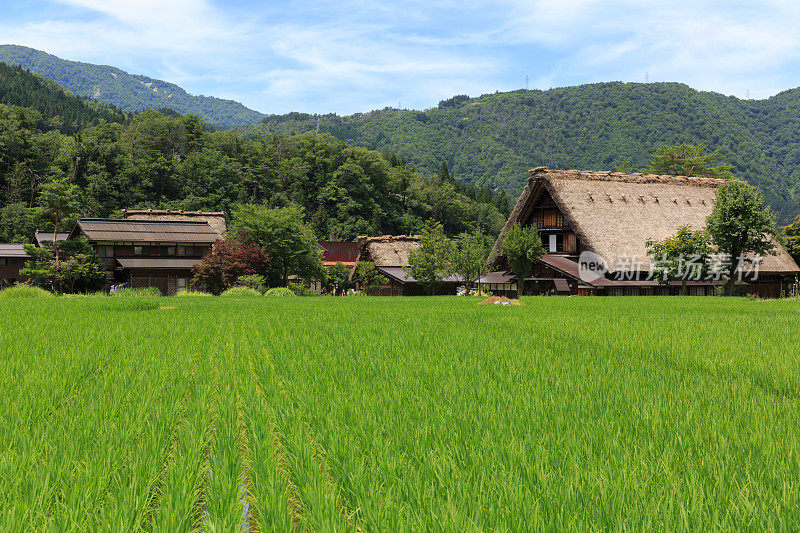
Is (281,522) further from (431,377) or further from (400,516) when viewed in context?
(431,377)

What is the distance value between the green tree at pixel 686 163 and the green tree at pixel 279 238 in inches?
1476

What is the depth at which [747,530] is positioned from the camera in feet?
5.28

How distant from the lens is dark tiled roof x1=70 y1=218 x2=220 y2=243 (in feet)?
115

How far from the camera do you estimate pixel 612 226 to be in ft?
97.1

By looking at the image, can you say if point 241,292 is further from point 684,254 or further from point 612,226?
point 684,254

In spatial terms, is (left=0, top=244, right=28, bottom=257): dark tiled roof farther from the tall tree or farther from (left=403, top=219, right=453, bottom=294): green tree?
(left=403, top=219, right=453, bottom=294): green tree

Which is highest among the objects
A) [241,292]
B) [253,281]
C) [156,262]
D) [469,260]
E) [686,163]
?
[686,163]

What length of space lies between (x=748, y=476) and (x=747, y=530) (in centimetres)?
47

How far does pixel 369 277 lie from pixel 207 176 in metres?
32.4

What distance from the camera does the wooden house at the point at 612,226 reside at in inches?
1111

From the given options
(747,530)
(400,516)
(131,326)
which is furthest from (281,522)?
(131,326)

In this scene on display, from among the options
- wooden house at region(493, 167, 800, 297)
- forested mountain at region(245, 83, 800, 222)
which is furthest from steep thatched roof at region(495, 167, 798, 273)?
forested mountain at region(245, 83, 800, 222)

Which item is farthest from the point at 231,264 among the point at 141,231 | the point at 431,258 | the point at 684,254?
the point at 684,254

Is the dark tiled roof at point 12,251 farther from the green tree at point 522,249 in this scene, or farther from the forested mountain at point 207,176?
the green tree at point 522,249
